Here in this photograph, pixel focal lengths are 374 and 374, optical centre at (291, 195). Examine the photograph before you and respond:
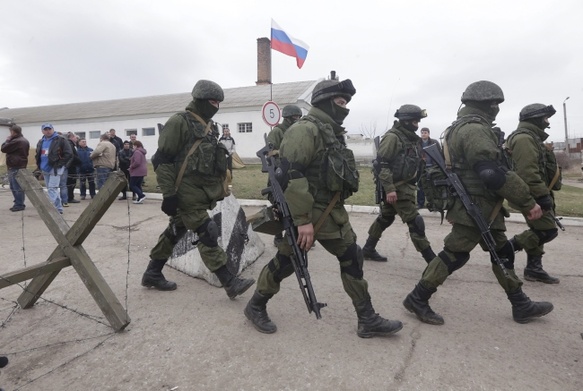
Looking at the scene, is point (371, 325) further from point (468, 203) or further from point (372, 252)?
point (372, 252)

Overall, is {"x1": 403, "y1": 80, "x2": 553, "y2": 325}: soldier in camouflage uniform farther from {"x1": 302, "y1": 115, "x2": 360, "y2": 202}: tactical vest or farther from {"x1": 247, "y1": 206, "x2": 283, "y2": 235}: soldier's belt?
{"x1": 247, "y1": 206, "x2": 283, "y2": 235}: soldier's belt

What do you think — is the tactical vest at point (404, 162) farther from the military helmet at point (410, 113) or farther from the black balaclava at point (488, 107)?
the black balaclava at point (488, 107)

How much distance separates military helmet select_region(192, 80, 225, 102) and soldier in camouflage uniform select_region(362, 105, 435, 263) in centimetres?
203

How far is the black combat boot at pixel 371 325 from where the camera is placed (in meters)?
2.75

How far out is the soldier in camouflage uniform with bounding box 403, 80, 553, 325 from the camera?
2924mm

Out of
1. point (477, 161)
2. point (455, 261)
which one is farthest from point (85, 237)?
point (477, 161)

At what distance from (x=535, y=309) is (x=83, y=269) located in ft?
11.7

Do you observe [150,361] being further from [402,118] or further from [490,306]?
Result: [402,118]

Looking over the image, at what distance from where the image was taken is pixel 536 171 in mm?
3482

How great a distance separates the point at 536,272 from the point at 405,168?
1.78 meters

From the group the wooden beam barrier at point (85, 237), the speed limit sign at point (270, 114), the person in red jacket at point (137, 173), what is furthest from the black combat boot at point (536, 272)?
the person in red jacket at point (137, 173)

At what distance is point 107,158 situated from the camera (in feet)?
30.0

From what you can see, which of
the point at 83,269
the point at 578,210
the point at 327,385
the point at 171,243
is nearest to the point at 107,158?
the point at 171,243

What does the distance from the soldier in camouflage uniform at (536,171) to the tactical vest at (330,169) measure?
1879 millimetres
